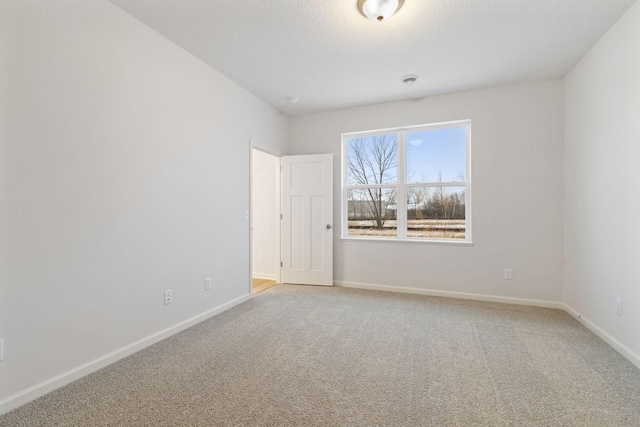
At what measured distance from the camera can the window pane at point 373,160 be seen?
165 inches

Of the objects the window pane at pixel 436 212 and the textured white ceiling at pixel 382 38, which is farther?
the window pane at pixel 436 212

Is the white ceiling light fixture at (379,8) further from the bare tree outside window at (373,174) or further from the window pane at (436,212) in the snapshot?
the window pane at (436,212)

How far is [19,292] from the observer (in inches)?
65.4

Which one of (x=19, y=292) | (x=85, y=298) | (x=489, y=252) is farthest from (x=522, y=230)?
(x=19, y=292)

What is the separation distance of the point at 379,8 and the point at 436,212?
2.65 m

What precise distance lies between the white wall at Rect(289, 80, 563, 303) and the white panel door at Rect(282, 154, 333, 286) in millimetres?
884

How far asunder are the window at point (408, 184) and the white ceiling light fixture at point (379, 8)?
2.06 meters

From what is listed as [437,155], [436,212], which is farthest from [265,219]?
[437,155]

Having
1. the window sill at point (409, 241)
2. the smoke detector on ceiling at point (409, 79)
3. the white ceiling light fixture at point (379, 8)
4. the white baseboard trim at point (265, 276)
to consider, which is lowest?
the white baseboard trim at point (265, 276)

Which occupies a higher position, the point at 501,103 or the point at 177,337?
the point at 501,103

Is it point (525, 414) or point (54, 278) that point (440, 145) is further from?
point (54, 278)

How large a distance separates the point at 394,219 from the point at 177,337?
3.01m

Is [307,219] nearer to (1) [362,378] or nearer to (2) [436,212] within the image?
(2) [436,212]

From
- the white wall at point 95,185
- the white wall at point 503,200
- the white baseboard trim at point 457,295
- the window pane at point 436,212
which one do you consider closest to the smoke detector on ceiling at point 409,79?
the white wall at point 503,200
